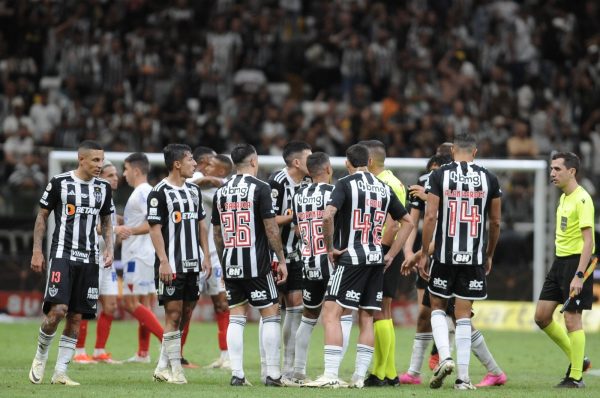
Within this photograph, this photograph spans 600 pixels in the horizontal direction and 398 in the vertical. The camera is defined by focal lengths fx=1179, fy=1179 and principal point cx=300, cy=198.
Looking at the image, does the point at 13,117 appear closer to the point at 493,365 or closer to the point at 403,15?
the point at 403,15

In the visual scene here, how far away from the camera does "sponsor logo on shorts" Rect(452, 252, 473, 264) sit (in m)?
12.1

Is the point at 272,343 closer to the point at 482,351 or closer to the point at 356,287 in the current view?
the point at 356,287

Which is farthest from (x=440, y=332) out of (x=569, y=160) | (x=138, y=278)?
(x=138, y=278)

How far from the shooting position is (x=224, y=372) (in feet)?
45.8

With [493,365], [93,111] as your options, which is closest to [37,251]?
[493,365]

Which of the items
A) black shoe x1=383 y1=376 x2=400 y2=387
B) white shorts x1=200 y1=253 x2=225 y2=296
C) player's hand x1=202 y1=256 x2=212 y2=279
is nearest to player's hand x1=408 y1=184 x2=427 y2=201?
black shoe x1=383 y1=376 x2=400 y2=387

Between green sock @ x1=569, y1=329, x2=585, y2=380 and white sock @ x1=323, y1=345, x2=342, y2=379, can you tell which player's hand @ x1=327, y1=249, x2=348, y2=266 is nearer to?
white sock @ x1=323, y1=345, x2=342, y2=379

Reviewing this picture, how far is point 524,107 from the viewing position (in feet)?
89.6

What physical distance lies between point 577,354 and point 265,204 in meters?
3.76

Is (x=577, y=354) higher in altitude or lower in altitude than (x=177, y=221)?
lower

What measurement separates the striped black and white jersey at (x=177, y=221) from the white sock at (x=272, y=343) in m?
1.00

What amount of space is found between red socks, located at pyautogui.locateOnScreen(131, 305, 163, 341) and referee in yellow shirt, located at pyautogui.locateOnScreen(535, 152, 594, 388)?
4.67 m

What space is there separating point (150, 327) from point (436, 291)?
4.09 m

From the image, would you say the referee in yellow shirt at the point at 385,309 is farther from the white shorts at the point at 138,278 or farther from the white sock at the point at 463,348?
the white shorts at the point at 138,278
